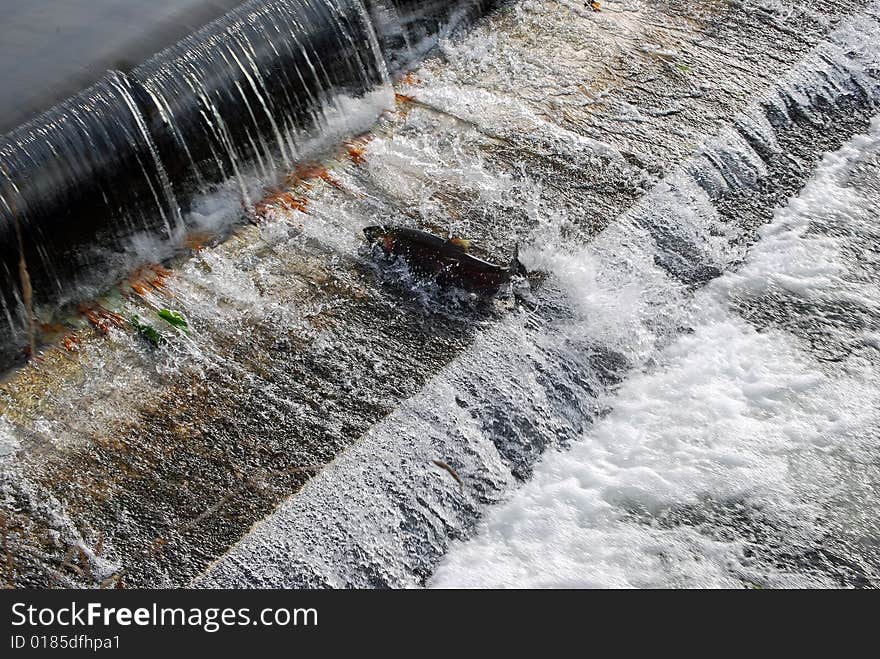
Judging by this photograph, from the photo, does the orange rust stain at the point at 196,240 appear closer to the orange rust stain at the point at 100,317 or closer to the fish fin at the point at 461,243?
the orange rust stain at the point at 100,317

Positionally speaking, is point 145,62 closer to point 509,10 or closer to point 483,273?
point 483,273

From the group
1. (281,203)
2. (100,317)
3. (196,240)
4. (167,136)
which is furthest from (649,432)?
(167,136)

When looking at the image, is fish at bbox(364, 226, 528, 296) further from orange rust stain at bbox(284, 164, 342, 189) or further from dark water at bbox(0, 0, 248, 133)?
dark water at bbox(0, 0, 248, 133)

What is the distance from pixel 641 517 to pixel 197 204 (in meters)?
3.54

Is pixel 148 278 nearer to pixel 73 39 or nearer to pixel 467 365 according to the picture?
pixel 73 39

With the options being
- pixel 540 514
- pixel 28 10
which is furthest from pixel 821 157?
pixel 28 10

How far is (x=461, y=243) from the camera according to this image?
6336mm

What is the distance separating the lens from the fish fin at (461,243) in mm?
6273

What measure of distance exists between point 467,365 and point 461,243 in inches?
38.8

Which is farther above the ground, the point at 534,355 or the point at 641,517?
the point at 534,355

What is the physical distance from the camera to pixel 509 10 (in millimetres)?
8883

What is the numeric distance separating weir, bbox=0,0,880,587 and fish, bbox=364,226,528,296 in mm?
129

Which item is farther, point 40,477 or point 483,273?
point 483,273

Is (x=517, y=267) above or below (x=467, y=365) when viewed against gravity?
above
